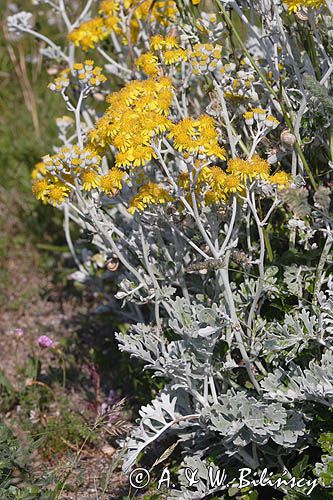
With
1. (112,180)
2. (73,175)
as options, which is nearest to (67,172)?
(73,175)

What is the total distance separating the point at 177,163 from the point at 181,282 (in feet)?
1.39

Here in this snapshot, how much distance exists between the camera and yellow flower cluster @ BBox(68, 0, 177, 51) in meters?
2.74

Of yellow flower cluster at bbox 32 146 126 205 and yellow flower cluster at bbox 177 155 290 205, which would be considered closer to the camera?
yellow flower cluster at bbox 177 155 290 205

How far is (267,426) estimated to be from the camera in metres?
2.13

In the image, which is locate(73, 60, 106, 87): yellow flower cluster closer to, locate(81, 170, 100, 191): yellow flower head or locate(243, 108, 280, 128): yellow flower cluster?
locate(81, 170, 100, 191): yellow flower head

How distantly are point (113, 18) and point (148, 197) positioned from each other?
33.6 inches

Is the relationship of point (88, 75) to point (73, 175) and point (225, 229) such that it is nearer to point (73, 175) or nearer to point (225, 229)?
point (73, 175)

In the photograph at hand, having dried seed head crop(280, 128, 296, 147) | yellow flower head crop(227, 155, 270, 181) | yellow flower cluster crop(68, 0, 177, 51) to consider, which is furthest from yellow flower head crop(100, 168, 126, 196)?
yellow flower cluster crop(68, 0, 177, 51)

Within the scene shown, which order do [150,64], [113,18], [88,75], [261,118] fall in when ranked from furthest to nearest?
[113,18] → [88,75] → [150,64] → [261,118]

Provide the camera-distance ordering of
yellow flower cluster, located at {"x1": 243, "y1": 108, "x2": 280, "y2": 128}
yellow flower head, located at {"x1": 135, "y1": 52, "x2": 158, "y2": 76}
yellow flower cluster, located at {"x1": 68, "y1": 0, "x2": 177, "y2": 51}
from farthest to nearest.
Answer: yellow flower cluster, located at {"x1": 68, "y1": 0, "x2": 177, "y2": 51}
yellow flower head, located at {"x1": 135, "y1": 52, "x2": 158, "y2": 76}
yellow flower cluster, located at {"x1": 243, "y1": 108, "x2": 280, "y2": 128}

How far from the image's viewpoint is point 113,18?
2.74 meters

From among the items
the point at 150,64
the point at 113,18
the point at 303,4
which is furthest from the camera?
the point at 113,18

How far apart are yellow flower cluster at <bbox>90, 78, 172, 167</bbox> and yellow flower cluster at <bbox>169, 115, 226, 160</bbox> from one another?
0.05 m

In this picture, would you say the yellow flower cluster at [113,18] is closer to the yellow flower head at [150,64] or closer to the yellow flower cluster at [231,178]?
the yellow flower head at [150,64]
